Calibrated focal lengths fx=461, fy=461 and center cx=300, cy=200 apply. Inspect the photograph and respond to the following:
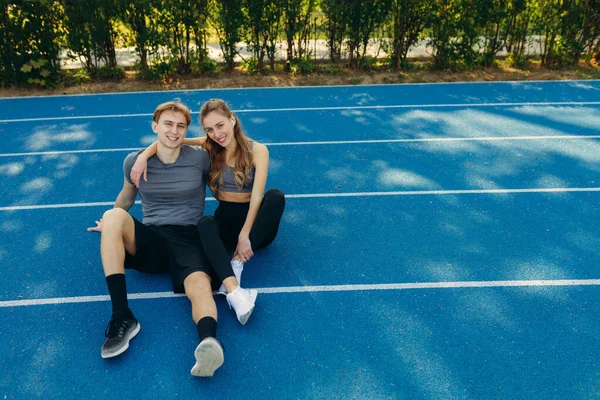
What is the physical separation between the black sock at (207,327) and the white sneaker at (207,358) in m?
0.10

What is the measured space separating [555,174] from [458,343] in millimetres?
3177

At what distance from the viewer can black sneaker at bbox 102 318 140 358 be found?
9.64 feet

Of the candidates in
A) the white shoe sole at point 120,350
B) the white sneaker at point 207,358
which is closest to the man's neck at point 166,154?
the white shoe sole at point 120,350

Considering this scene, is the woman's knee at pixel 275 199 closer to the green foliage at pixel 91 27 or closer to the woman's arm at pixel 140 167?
the woman's arm at pixel 140 167

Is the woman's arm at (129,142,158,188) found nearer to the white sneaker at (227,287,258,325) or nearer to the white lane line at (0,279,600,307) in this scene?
the white lane line at (0,279,600,307)

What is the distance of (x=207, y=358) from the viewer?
8.91 ft

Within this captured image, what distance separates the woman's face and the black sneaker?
1431 mm

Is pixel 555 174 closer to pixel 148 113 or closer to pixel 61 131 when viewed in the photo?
pixel 148 113

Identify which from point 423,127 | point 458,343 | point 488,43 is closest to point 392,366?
point 458,343

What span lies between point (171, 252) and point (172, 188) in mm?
508

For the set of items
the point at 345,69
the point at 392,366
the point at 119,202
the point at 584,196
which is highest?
the point at 345,69

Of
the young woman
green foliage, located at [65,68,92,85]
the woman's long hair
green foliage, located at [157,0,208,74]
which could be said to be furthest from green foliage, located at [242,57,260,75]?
the woman's long hair

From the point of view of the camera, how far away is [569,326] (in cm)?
320

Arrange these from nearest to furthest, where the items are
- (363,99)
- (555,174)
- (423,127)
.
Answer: (555,174), (423,127), (363,99)
